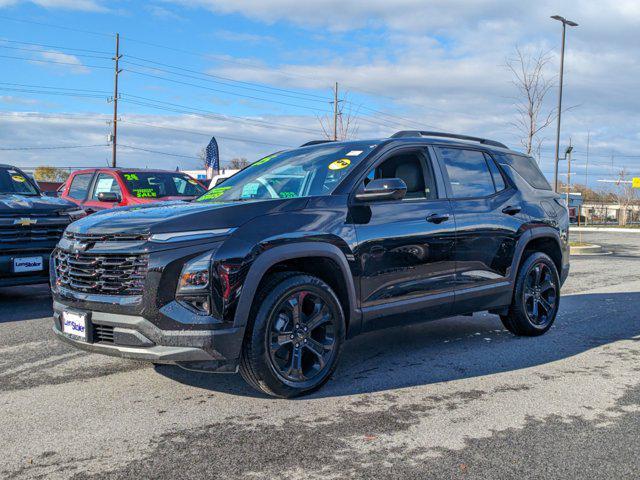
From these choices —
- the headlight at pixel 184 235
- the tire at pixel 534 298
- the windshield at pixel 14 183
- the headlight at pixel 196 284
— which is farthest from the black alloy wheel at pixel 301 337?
the windshield at pixel 14 183

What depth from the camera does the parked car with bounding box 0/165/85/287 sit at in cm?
754

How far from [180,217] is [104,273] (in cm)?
60

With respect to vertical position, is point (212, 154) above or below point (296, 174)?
above

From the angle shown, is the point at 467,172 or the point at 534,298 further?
the point at 534,298

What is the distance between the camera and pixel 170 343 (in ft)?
12.9

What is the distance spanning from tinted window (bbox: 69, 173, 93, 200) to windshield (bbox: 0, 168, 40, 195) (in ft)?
8.59

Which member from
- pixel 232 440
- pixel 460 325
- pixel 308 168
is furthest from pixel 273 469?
pixel 460 325

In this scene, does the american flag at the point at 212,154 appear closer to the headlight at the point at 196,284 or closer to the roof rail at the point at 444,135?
the roof rail at the point at 444,135

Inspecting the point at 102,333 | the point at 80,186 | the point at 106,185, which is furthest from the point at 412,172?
the point at 80,186

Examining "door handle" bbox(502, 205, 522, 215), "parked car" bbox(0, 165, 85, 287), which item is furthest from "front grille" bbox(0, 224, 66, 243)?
"door handle" bbox(502, 205, 522, 215)

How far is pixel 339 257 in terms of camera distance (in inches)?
178

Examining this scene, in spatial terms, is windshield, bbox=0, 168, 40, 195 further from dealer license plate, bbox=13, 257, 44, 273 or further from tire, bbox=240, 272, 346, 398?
tire, bbox=240, 272, 346, 398

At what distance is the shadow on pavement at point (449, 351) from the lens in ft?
15.8

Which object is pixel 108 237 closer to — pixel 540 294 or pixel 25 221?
pixel 25 221
